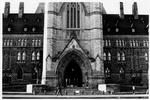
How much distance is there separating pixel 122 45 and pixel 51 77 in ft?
55.1

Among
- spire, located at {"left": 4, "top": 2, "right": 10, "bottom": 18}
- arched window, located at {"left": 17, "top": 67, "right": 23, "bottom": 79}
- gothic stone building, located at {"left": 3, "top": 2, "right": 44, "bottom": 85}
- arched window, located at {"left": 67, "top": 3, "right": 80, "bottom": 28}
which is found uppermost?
spire, located at {"left": 4, "top": 2, "right": 10, "bottom": 18}

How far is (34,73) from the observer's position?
1773 inches

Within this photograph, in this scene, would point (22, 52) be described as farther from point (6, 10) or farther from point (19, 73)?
point (6, 10)

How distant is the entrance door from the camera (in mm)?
37875

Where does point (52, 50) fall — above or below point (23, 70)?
above

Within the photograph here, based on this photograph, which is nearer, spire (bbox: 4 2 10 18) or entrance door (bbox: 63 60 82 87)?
entrance door (bbox: 63 60 82 87)

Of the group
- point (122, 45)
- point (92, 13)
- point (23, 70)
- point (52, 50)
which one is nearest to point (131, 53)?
point (122, 45)

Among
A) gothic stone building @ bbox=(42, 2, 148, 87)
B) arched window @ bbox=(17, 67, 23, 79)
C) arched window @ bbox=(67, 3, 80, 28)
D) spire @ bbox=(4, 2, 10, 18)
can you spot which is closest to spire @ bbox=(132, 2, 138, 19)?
gothic stone building @ bbox=(42, 2, 148, 87)

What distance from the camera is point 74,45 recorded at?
119ft

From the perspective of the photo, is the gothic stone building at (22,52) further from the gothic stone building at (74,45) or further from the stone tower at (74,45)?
the stone tower at (74,45)

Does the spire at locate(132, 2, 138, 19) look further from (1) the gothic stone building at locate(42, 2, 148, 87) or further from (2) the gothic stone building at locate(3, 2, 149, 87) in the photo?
(1) the gothic stone building at locate(42, 2, 148, 87)

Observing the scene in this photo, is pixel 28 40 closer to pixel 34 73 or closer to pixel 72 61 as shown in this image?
pixel 34 73

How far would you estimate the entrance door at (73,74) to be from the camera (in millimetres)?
37875

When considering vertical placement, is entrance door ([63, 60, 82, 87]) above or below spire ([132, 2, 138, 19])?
below
